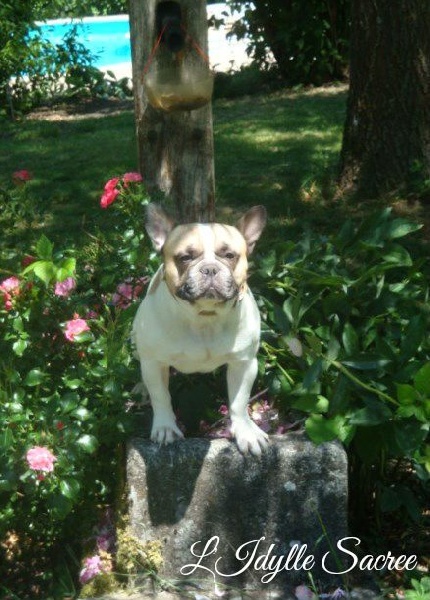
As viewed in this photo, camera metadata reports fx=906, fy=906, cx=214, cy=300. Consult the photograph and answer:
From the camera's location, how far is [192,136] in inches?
186

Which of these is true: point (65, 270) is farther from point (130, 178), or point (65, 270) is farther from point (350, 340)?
point (350, 340)

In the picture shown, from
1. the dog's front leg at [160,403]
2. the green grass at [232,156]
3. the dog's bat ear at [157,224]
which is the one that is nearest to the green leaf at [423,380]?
the dog's front leg at [160,403]

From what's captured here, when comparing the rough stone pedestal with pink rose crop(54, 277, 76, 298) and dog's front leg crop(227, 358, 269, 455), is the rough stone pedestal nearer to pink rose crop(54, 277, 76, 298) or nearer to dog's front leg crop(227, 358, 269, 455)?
dog's front leg crop(227, 358, 269, 455)

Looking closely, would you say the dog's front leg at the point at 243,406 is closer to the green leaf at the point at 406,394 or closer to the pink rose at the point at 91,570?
the green leaf at the point at 406,394

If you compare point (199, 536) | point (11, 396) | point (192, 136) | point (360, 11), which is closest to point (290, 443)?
point (199, 536)

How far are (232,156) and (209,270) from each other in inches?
219

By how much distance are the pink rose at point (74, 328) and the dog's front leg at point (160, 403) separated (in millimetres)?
352

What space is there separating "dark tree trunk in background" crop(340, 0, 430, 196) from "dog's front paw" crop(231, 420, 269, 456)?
3.63 meters

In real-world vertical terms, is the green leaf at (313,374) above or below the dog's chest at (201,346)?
below

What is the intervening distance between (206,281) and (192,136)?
5.43ft

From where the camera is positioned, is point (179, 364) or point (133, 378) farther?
point (133, 378)

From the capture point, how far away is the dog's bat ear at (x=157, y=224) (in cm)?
358

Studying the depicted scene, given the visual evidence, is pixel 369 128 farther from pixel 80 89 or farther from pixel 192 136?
pixel 80 89

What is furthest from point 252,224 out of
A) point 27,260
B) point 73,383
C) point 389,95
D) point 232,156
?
point 232,156
